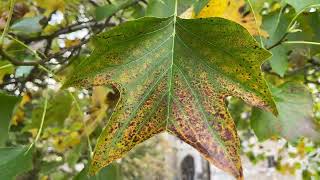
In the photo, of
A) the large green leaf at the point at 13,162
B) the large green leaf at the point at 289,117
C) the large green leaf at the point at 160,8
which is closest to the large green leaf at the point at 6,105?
the large green leaf at the point at 13,162

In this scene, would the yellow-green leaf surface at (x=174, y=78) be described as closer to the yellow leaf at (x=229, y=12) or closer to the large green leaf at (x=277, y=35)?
the yellow leaf at (x=229, y=12)

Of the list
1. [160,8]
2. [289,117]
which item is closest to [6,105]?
[160,8]

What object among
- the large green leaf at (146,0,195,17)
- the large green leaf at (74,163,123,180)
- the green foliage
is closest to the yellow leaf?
the large green leaf at (146,0,195,17)

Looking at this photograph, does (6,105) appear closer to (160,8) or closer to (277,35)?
(160,8)

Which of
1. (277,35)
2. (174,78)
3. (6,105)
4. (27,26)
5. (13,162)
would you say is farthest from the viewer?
(27,26)

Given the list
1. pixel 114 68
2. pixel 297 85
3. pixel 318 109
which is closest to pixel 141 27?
pixel 114 68
